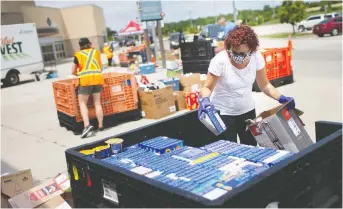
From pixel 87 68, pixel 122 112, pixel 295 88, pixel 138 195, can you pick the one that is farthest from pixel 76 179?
pixel 295 88

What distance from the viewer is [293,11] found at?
39531mm

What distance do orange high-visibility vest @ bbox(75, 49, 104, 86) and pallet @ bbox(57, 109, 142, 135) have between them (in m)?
0.91

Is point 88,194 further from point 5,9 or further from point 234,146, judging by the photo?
point 5,9

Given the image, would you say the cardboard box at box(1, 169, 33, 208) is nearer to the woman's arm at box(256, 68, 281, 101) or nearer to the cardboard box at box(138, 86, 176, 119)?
the woman's arm at box(256, 68, 281, 101)

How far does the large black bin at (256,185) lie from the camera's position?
179 cm

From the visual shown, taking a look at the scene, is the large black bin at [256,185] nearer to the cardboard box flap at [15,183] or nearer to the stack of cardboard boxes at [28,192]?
the stack of cardboard boxes at [28,192]

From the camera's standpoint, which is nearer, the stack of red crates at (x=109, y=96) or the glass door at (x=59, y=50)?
the stack of red crates at (x=109, y=96)

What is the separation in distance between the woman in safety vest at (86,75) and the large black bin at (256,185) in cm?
452

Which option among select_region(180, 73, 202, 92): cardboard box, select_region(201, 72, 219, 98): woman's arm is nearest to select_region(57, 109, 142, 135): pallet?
select_region(180, 73, 202, 92): cardboard box

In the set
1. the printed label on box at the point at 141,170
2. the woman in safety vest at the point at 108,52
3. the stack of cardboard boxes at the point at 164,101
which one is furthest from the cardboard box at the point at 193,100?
the woman in safety vest at the point at 108,52

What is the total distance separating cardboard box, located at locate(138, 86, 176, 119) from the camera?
802cm

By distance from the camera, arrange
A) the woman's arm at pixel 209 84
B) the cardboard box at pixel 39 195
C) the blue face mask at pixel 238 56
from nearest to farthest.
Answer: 1. the blue face mask at pixel 238 56
2. the woman's arm at pixel 209 84
3. the cardboard box at pixel 39 195

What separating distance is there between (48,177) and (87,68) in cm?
243

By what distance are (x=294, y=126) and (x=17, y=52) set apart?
62.0 ft
